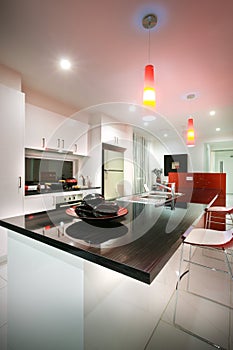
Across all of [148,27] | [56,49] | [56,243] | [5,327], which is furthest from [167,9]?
[5,327]

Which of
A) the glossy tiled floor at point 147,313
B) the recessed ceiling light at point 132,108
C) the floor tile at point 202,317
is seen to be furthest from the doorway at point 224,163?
the floor tile at point 202,317

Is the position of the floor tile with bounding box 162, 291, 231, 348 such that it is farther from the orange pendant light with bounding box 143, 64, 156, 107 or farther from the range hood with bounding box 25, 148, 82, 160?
the range hood with bounding box 25, 148, 82, 160

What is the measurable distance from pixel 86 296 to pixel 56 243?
10.7 inches

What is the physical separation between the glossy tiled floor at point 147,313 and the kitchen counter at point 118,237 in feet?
0.46

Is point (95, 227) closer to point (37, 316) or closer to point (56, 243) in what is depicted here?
point (56, 243)

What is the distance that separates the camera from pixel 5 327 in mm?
1285

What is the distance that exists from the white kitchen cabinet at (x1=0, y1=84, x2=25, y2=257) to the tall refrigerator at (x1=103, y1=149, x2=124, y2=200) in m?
1.78

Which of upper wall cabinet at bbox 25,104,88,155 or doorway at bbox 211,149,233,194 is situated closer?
upper wall cabinet at bbox 25,104,88,155

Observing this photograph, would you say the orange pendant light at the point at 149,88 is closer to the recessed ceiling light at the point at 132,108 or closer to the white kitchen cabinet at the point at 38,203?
the white kitchen cabinet at the point at 38,203

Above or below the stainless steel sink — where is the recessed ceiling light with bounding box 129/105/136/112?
above

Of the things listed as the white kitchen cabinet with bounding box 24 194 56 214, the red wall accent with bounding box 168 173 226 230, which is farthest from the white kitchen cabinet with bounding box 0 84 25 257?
the red wall accent with bounding box 168 173 226 230

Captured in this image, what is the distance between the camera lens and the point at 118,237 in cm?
85

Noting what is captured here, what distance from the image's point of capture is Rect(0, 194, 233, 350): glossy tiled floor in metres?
0.89

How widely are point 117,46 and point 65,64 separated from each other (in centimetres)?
73
